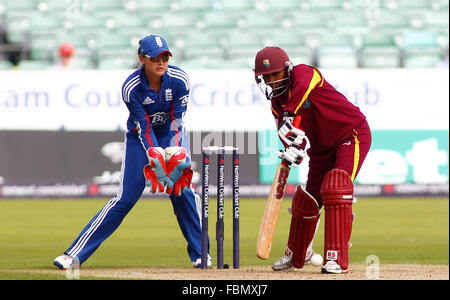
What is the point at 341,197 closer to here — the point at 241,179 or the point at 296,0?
the point at 241,179

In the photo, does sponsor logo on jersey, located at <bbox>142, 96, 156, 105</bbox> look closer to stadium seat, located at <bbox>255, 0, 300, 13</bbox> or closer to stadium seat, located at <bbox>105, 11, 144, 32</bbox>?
stadium seat, located at <bbox>105, 11, 144, 32</bbox>

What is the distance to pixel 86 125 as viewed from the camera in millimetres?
16656

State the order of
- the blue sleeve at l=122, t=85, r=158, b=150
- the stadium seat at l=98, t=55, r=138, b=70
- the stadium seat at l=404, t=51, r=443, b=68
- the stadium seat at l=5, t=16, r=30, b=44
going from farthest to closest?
the stadium seat at l=5, t=16, r=30, b=44
the stadium seat at l=404, t=51, r=443, b=68
the stadium seat at l=98, t=55, r=138, b=70
the blue sleeve at l=122, t=85, r=158, b=150

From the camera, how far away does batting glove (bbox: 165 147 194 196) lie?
772 centimetres

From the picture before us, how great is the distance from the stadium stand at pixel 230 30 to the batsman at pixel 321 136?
32.1 ft

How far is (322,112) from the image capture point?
24.6 feet

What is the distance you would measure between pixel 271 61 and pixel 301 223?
145 centimetres

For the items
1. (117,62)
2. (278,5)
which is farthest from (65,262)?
(278,5)

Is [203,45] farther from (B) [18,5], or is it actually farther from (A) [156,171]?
(A) [156,171]

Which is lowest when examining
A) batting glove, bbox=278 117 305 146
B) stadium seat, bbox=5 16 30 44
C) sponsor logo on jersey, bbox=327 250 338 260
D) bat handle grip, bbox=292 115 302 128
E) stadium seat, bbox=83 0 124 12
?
sponsor logo on jersey, bbox=327 250 338 260

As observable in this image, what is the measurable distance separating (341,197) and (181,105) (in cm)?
157

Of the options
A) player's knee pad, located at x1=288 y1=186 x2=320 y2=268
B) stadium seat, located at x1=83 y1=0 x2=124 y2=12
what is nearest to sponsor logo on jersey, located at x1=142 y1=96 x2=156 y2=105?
player's knee pad, located at x1=288 y1=186 x2=320 y2=268

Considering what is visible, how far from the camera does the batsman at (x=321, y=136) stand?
7250mm

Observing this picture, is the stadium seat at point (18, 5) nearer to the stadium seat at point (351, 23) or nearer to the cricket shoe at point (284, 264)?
the stadium seat at point (351, 23)
